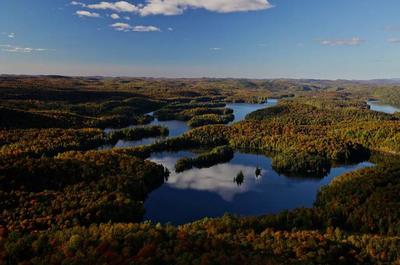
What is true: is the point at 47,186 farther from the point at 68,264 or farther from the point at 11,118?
the point at 11,118

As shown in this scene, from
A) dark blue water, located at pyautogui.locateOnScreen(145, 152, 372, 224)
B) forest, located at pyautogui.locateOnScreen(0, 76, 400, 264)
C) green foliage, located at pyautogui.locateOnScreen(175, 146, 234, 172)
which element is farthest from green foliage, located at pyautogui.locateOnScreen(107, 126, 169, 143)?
green foliage, located at pyautogui.locateOnScreen(175, 146, 234, 172)

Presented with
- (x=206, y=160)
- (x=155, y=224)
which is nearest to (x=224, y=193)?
(x=155, y=224)

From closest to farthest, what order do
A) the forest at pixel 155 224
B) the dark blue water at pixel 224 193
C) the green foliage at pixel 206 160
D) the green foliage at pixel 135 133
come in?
the forest at pixel 155 224, the dark blue water at pixel 224 193, the green foliage at pixel 206 160, the green foliage at pixel 135 133

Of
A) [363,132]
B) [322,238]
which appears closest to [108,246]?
[322,238]

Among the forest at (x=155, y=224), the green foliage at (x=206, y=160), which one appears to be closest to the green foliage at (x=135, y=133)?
the forest at (x=155, y=224)

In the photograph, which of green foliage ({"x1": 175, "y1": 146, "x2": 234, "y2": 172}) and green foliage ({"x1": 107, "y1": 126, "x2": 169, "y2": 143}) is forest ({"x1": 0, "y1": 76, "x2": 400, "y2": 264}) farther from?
green foliage ({"x1": 107, "y1": 126, "x2": 169, "y2": 143})

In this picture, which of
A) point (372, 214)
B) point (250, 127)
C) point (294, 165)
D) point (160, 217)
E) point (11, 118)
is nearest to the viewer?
point (372, 214)

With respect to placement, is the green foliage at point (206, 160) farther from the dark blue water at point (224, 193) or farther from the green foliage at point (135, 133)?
the green foliage at point (135, 133)

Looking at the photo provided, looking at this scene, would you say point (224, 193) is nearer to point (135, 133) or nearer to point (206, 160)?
point (206, 160)

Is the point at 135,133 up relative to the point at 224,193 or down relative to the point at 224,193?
up
